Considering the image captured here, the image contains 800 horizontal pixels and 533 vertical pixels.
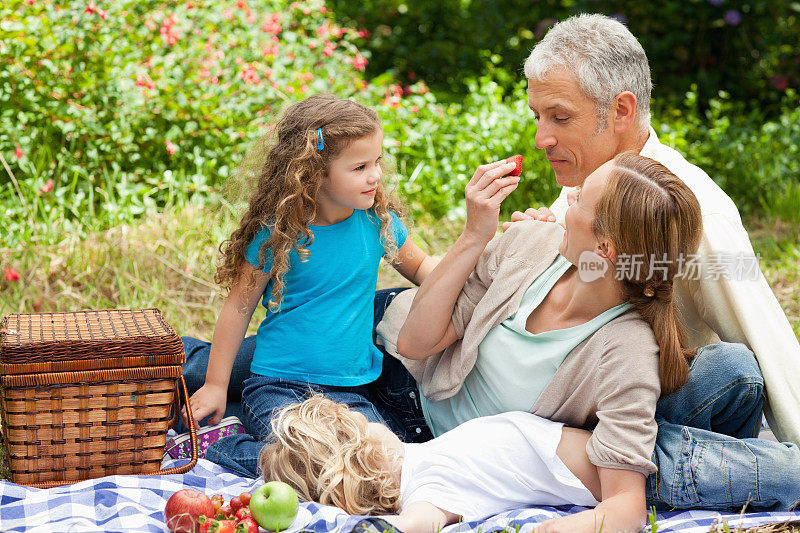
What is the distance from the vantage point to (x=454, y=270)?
2.78 meters

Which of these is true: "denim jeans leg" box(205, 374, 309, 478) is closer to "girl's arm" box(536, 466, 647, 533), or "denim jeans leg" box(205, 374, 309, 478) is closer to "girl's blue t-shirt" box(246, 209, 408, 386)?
"girl's blue t-shirt" box(246, 209, 408, 386)

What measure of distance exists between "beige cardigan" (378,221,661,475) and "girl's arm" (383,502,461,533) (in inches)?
17.4

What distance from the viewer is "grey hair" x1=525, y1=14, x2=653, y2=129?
2939mm

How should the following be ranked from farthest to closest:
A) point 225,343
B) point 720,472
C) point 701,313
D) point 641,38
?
point 641,38 → point 225,343 → point 701,313 → point 720,472

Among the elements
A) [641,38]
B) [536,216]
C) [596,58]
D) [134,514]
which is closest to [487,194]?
[536,216]

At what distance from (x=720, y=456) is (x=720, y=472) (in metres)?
0.05

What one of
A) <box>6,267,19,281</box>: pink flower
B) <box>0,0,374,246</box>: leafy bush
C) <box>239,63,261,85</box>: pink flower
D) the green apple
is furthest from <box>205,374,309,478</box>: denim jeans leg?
<box>239,63,261,85</box>: pink flower

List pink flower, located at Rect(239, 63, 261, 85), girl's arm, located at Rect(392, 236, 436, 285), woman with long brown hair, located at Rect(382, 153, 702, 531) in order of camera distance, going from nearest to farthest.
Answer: woman with long brown hair, located at Rect(382, 153, 702, 531) < girl's arm, located at Rect(392, 236, 436, 285) < pink flower, located at Rect(239, 63, 261, 85)

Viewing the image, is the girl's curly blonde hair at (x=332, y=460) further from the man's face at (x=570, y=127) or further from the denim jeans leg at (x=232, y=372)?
the man's face at (x=570, y=127)

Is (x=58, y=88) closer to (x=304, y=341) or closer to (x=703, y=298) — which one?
(x=304, y=341)

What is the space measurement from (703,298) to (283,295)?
141cm

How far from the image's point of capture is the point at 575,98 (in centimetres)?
298

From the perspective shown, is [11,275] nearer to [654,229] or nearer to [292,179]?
[292,179]

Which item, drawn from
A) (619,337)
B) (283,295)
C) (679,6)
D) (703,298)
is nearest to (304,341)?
(283,295)
